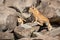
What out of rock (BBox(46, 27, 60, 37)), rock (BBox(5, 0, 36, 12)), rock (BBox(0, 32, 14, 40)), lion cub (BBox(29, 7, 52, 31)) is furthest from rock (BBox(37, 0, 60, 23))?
rock (BBox(0, 32, 14, 40))

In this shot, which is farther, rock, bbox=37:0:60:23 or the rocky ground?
rock, bbox=37:0:60:23

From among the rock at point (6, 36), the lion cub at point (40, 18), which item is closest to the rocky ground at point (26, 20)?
the rock at point (6, 36)

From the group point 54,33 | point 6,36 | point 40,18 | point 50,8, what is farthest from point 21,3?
point 54,33

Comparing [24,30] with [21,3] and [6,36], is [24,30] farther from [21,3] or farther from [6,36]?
[21,3]

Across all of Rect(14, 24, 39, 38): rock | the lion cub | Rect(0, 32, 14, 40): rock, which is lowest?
Rect(0, 32, 14, 40): rock

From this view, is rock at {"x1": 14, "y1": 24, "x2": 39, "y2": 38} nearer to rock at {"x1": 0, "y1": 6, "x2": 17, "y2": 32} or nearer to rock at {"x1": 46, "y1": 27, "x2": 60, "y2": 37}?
rock at {"x1": 0, "y1": 6, "x2": 17, "y2": 32}

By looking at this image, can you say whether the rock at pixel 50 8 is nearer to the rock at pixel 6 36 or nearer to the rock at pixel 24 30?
the rock at pixel 24 30

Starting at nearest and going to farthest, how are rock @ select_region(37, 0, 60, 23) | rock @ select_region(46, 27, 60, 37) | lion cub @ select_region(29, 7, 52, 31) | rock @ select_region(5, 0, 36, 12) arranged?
rock @ select_region(46, 27, 60, 37) → lion cub @ select_region(29, 7, 52, 31) → rock @ select_region(37, 0, 60, 23) → rock @ select_region(5, 0, 36, 12)

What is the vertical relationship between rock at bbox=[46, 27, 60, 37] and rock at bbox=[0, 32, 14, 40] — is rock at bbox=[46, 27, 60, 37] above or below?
above

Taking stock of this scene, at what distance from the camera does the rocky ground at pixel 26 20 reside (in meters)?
6.81

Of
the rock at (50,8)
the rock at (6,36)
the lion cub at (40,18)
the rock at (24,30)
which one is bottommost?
the rock at (6,36)

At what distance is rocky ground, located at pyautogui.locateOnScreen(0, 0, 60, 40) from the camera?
22.4ft

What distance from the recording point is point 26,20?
8.09 m

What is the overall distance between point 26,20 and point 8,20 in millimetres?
720
